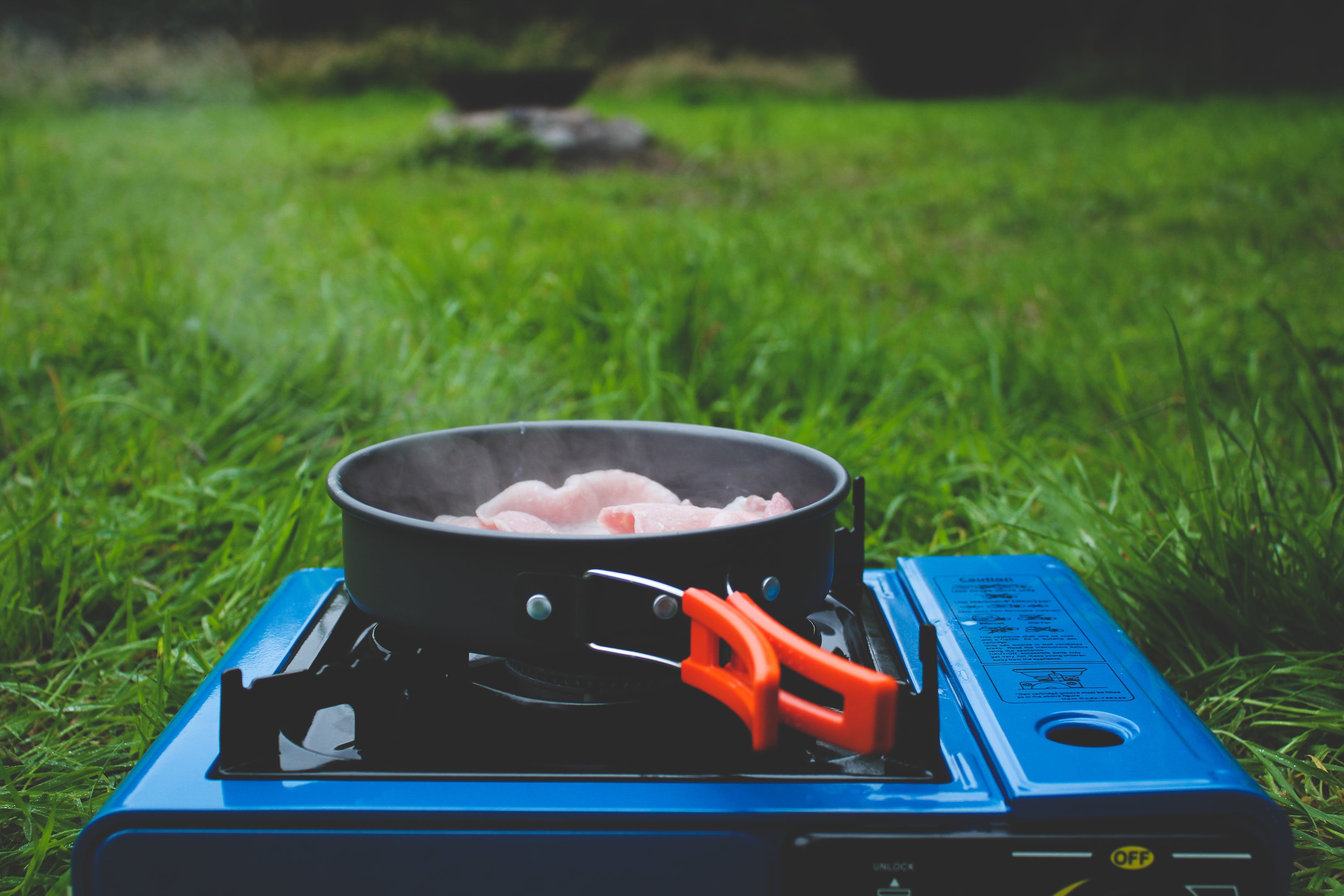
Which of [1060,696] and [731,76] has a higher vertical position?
[731,76]

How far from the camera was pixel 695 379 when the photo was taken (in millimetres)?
2621

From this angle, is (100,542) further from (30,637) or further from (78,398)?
(78,398)

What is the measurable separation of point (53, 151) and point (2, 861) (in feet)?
17.8

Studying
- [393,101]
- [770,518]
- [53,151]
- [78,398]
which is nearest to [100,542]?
[78,398]

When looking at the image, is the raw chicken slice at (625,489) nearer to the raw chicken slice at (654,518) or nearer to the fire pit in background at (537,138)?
the raw chicken slice at (654,518)

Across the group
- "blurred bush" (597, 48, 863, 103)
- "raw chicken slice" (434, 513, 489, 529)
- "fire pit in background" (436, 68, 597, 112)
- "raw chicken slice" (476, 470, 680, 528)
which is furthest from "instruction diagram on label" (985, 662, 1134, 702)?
"blurred bush" (597, 48, 863, 103)

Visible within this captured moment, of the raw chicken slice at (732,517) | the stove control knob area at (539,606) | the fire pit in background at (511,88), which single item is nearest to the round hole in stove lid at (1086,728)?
the raw chicken slice at (732,517)

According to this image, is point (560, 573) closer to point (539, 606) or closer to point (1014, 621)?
point (539, 606)

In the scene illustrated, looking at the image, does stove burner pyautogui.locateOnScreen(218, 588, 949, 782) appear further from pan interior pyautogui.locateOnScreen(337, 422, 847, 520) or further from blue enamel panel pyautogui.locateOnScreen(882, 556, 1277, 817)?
pan interior pyautogui.locateOnScreen(337, 422, 847, 520)

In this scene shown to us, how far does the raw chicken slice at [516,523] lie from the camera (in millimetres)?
1234

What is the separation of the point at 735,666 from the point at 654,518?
315mm

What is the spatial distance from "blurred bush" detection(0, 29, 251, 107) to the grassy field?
599 millimetres

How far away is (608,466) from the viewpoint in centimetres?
150

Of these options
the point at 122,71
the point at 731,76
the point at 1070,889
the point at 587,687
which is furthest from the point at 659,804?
the point at 731,76
